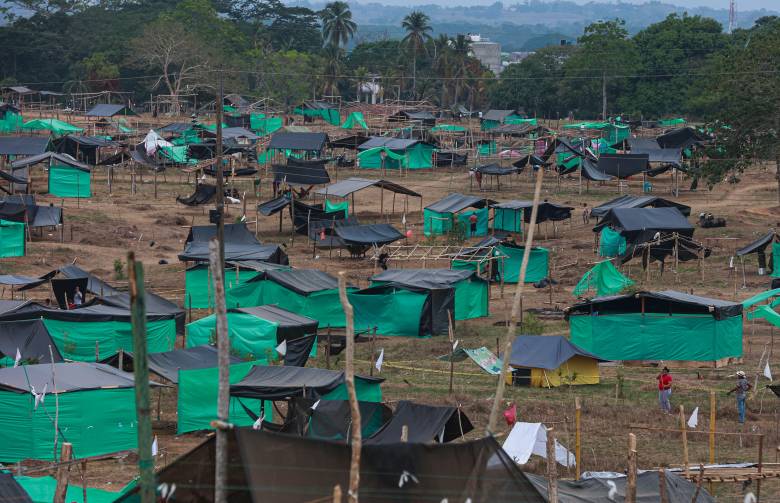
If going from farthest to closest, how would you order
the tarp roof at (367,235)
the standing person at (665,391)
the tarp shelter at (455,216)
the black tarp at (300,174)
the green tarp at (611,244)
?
the black tarp at (300,174) → the tarp shelter at (455,216) → the green tarp at (611,244) → the tarp roof at (367,235) → the standing person at (665,391)

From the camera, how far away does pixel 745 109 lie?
4484 centimetres

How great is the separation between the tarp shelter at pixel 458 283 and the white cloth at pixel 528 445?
12.4 m

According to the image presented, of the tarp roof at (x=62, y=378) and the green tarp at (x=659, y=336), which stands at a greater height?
the tarp roof at (x=62, y=378)

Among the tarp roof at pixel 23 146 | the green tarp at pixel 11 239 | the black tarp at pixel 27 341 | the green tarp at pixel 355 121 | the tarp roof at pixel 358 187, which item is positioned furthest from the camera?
the green tarp at pixel 355 121

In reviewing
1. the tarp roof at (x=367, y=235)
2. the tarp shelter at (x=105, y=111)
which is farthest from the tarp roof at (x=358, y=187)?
the tarp shelter at (x=105, y=111)

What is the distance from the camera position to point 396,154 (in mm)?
57750

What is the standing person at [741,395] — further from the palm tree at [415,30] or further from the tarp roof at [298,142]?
the palm tree at [415,30]

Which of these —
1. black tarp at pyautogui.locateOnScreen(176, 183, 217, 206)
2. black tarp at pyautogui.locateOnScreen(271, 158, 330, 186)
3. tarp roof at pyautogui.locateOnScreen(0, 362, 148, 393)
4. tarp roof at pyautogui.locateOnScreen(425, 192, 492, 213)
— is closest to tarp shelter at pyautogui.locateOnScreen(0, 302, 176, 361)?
tarp roof at pyautogui.locateOnScreen(0, 362, 148, 393)

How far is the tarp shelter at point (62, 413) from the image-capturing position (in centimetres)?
1775

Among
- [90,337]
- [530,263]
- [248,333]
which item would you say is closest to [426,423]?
[248,333]

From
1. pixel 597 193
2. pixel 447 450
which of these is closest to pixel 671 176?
pixel 597 193

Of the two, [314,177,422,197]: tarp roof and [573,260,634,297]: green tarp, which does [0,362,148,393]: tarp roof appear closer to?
[573,260,634,297]: green tarp

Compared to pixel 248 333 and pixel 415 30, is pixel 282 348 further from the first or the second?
pixel 415 30

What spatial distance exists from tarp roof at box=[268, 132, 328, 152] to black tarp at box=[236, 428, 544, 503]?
4655 centimetres
